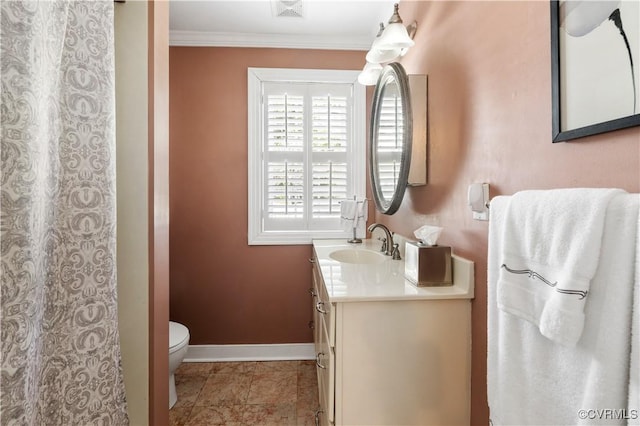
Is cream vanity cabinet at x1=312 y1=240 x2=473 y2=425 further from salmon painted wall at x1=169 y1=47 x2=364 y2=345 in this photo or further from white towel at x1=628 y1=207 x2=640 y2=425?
salmon painted wall at x1=169 y1=47 x2=364 y2=345

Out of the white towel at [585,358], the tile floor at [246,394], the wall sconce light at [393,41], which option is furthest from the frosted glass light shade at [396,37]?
the tile floor at [246,394]

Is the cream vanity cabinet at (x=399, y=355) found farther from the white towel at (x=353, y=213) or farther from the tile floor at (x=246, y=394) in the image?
the white towel at (x=353, y=213)

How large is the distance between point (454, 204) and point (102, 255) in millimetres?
1248

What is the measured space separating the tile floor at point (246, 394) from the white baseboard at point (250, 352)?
0.15ft

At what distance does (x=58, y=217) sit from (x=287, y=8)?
74.7 inches

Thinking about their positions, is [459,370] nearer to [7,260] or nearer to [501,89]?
[501,89]

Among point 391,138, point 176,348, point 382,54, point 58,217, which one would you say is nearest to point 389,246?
point 391,138

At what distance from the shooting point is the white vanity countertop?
1.07 metres

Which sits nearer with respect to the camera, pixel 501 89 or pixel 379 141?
pixel 501 89

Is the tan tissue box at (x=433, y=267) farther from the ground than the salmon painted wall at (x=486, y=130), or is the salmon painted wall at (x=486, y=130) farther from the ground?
the salmon painted wall at (x=486, y=130)

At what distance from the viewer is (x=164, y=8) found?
3.97 ft

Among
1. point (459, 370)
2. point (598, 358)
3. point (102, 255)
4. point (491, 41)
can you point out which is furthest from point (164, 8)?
point (459, 370)

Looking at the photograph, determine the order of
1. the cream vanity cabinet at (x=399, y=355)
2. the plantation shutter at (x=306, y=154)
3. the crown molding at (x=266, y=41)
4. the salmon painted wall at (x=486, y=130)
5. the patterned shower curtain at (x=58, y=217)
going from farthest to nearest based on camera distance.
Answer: the plantation shutter at (x=306, y=154)
the crown molding at (x=266, y=41)
the cream vanity cabinet at (x=399, y=355)
the salmon painted wall at (x=486, y=130)
the patterned shower curtain at (x=58, y=217)

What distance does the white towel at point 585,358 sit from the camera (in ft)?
1.64
